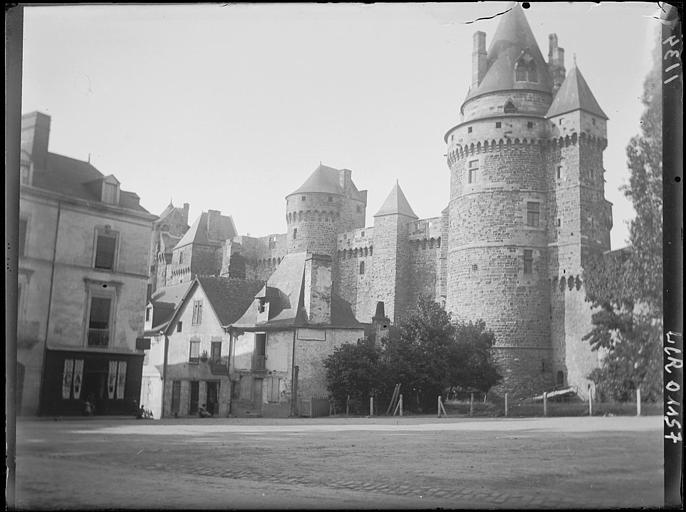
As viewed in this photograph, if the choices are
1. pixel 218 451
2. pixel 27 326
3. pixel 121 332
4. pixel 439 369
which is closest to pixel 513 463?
pixel 439 369

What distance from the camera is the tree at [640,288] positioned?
6.18 metres

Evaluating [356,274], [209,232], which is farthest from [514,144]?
[209,232]

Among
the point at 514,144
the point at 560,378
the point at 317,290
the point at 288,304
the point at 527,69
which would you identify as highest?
the point at 527,69

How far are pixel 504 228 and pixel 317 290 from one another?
6596 mm

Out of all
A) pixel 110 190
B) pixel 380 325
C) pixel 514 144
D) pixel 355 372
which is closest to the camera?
pixel 110 190

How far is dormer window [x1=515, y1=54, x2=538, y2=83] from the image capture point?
1296 centimetres

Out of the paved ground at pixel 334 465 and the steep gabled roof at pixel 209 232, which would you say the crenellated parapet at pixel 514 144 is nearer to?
the steep gabled roof at pixel 209 232

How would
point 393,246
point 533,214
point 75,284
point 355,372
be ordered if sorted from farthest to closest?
point 393,246, point 533,214, point 355,372, point 75,284

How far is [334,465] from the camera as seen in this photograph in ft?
20.8

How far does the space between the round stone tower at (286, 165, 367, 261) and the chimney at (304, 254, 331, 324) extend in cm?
36

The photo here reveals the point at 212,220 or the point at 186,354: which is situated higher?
the point at 212,220

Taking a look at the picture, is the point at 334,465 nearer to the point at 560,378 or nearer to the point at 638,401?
the point at 638,401

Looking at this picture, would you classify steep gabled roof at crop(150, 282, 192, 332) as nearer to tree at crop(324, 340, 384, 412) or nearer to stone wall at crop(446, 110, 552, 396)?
tree at crop(324, 340, 384, 412)

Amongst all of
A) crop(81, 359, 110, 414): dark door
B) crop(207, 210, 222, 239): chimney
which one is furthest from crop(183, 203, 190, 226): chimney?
crop(81, 359, 110, 414): dark door
